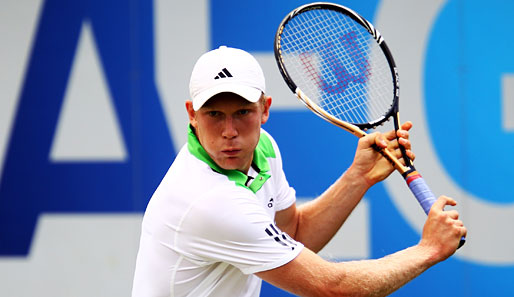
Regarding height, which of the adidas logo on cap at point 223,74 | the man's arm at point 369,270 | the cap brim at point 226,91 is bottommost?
the man's arm at point 369,270

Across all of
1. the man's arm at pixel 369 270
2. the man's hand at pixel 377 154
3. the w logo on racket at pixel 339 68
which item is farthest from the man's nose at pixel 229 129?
the w logo on racket at pixel 339 68

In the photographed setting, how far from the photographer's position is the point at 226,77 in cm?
248

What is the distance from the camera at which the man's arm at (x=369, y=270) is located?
2480 mm

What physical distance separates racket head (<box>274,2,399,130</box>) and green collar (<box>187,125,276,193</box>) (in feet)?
0.78

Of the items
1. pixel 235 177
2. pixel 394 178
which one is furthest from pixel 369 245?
pixel 235 177

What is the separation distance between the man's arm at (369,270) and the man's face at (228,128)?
39 cm

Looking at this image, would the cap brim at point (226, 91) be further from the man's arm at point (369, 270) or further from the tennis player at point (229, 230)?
the man's arm at point (369, 270)

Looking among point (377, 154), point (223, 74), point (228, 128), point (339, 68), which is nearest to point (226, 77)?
point (223, 74)

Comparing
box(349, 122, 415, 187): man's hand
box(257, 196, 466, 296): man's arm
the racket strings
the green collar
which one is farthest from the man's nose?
the racket strings

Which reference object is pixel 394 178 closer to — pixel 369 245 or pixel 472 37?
pixel 369 245

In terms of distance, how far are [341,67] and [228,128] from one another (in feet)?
3.50

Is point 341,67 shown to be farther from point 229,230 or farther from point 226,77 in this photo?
point 229,230

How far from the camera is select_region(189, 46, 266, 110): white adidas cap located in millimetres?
2473

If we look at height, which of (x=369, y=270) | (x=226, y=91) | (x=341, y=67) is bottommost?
(x=369, y=270)
